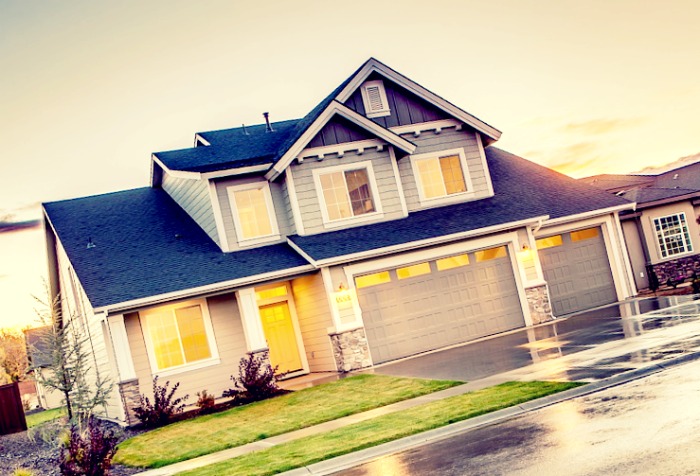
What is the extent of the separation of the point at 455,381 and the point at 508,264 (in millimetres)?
9346

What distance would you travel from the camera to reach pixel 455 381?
47.6 feet

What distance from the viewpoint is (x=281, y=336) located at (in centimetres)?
2292

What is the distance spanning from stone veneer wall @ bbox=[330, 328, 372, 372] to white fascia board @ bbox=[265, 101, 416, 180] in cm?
549

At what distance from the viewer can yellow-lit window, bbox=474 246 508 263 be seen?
2288cm

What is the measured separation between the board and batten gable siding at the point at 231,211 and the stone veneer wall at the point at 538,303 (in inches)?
313

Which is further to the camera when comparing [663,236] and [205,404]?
[663,236]

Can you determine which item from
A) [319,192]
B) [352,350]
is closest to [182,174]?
[319,192]

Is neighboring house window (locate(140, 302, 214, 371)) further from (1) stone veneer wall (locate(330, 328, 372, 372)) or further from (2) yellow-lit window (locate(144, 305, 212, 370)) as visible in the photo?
(1) stone veneer wall (locate(330, 328, 372, 372))

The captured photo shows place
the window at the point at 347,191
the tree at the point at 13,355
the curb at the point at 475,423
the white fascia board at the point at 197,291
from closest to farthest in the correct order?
1. the curb at the point at 475,423
2. the white fascia board at the point at 197,291
3. the window at the point at 347,191
4. the tree at the point at 13,355

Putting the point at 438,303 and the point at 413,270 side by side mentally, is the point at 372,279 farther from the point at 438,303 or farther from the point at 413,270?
the point at 438,303

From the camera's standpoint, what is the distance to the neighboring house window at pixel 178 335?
19969 mm

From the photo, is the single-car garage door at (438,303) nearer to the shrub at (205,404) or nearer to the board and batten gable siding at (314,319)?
the board and batten gable siding at (314,319)

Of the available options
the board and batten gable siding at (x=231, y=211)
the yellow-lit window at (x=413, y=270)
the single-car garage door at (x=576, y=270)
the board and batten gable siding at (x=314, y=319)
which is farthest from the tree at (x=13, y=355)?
the single-car garage door at (x=576, y=270)

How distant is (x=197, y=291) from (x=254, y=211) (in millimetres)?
4084
